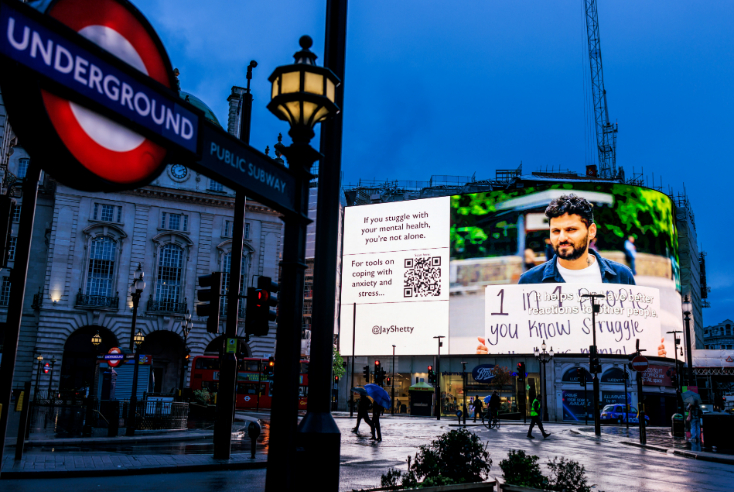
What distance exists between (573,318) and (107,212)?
44245mm

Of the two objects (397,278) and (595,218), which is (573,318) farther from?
(397,278)

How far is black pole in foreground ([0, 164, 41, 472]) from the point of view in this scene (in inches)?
394

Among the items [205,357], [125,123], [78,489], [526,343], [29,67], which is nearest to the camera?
[29,67]

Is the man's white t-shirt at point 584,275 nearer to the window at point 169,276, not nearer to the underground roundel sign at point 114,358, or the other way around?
the window at point 169,276

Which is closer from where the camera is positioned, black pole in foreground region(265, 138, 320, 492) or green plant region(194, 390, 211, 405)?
black pole in foreground region(265, 138, 320, 492)

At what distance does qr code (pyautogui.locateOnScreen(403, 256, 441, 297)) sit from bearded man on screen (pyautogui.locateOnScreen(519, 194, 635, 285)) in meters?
9.07

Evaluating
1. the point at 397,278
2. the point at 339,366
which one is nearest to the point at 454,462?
the point at 397,278

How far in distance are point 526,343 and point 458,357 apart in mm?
7414

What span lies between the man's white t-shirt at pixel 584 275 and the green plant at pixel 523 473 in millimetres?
56440

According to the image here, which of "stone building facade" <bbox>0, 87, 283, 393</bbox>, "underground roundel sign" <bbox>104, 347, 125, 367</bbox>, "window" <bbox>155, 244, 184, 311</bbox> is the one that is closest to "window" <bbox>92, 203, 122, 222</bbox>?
"stone building facade" <bbox>0, 87, 283, 393</bbox>

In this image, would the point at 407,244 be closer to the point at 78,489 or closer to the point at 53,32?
the point at 78,489

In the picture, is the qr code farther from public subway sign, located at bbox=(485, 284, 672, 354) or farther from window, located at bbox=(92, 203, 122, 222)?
window, located at bbox=(92, 203, 122, 222)

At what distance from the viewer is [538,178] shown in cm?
7806

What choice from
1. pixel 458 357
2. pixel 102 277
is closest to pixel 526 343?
pixel 458 357
